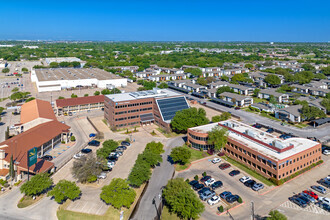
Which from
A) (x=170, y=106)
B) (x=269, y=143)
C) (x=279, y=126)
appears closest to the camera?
(x=269, y=143)

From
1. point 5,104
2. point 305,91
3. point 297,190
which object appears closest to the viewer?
point 297,190

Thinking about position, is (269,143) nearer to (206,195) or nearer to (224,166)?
(224,166)

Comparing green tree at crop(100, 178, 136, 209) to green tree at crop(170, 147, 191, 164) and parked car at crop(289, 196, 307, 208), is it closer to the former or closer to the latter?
green tree at crop(170, 147, 191, 164)

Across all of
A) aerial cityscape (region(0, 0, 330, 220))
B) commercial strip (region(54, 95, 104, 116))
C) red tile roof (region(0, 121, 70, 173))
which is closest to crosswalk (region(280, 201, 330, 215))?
aerial cityscape (region(0, 0, 330, 220))

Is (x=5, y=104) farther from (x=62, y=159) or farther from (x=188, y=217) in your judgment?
(x=188, y=217)

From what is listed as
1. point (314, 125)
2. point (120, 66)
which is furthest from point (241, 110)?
point (120, 66)

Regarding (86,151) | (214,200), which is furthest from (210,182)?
(86,151)
